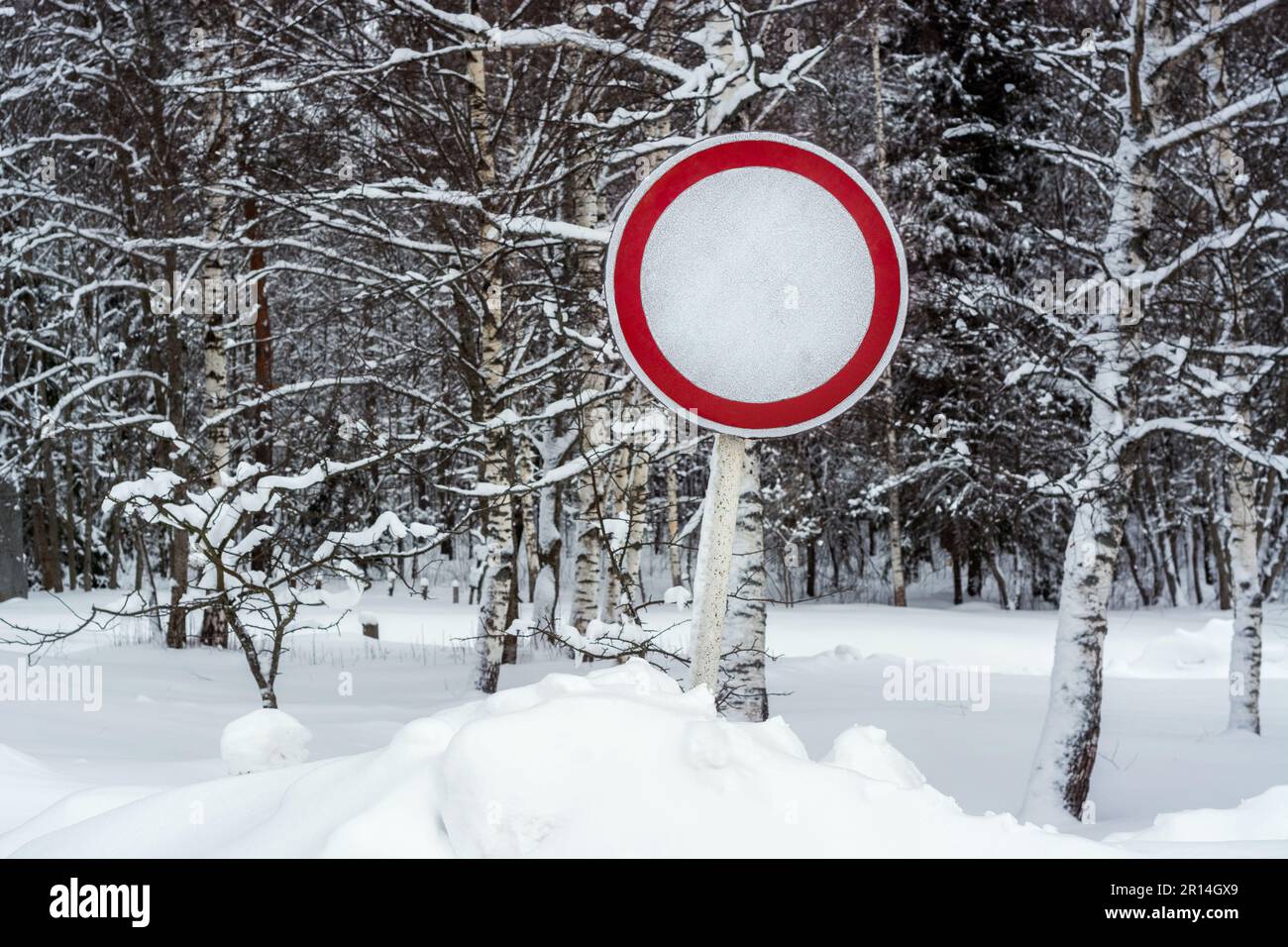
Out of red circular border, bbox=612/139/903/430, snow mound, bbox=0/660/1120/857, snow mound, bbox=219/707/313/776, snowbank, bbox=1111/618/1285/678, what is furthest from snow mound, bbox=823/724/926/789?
snowbank, bbox=1111/618/1285/678

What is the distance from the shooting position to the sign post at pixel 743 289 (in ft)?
7.59

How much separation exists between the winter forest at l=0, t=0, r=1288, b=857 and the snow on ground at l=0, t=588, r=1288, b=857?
0.01 meters

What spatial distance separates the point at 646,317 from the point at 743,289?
212 millimetres

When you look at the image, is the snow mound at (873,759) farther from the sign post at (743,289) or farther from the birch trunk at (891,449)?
the birch trunk at (891,449)

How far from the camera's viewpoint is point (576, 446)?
11766 millimetres

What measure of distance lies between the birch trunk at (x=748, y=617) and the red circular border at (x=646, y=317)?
15.1 ft

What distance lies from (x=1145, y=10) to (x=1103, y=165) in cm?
110

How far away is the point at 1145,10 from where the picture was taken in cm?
730

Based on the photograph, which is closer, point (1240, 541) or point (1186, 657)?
point (1240, 541)

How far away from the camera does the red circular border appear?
2318mm

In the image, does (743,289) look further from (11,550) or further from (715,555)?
(11,550)

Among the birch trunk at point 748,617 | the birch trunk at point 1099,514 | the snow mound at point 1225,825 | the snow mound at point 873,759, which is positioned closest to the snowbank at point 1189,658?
the birch trunk at point 1099,514

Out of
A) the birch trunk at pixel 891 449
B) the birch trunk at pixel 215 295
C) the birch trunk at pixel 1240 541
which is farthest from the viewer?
the birch trunk at pixel 891 449

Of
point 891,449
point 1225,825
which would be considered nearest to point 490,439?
point 1225,825
